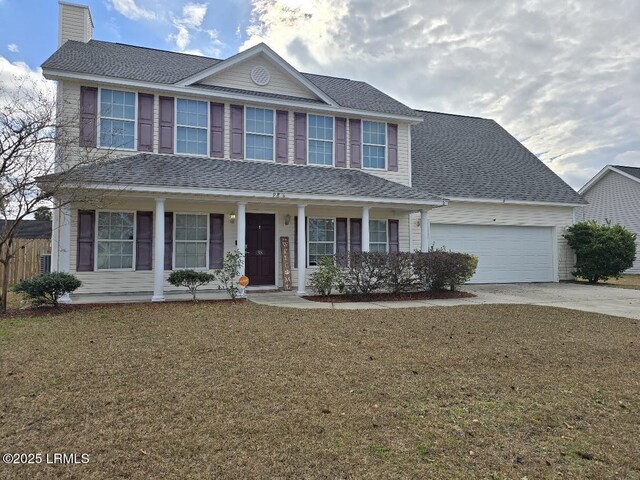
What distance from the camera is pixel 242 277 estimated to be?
33.3ft

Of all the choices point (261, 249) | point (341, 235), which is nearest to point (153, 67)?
point (261, 249)

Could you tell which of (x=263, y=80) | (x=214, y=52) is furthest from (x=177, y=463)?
(x=214, y=52)

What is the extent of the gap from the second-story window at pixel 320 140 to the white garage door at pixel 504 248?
181 inches

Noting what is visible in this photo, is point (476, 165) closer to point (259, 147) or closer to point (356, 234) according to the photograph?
→ point (356, 234)

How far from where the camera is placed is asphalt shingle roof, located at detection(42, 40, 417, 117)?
36.4 ft

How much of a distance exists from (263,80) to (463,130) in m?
10.4

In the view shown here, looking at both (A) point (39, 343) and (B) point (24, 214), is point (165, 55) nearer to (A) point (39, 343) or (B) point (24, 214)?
(B) point (24, 214)

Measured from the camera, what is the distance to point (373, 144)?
1392 centimetres

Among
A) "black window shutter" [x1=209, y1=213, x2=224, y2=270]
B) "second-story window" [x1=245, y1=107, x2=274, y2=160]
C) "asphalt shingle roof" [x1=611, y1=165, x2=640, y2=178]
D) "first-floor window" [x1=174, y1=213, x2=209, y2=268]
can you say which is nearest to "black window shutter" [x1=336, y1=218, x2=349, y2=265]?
"second-story window" [x1=245, y1=107, x2=274, y2=160]

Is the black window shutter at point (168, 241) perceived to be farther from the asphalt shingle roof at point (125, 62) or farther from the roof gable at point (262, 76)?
the roof gable at point (262, 76)

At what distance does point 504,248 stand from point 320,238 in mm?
7429

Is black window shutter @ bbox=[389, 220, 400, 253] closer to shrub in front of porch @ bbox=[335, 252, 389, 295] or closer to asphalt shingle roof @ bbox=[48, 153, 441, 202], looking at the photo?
asphalt shingle roof @ bbox=[48, 153, 441, 202]

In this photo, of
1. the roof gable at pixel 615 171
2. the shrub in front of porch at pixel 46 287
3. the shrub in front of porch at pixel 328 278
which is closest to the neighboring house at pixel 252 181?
the shrub in front of porch at pixel 328 278

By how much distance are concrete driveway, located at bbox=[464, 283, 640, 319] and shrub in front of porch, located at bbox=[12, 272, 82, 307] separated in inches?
367
